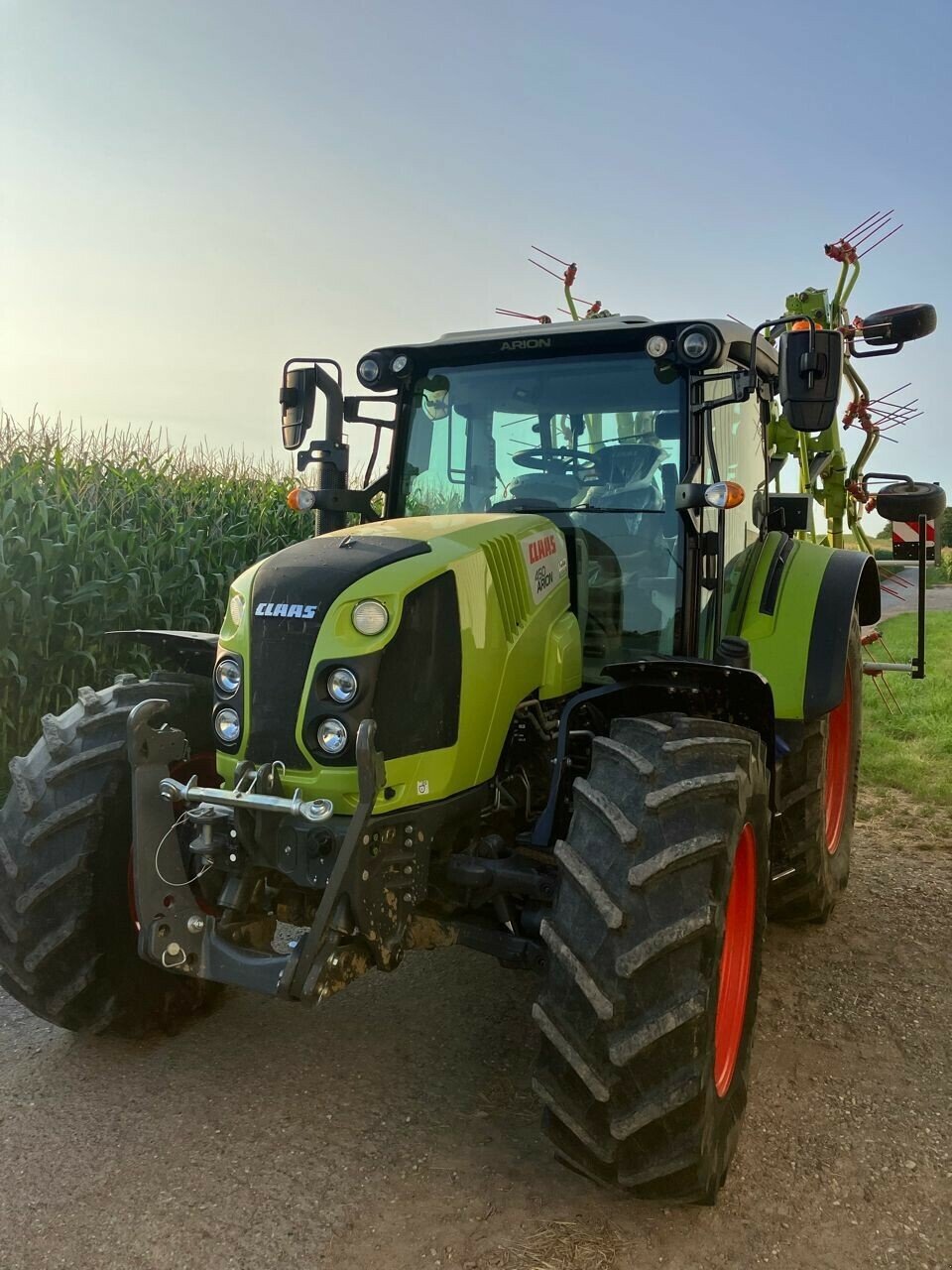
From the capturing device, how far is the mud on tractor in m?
2.58

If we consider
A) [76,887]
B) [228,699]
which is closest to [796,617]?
[228,699]

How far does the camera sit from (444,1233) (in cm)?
258

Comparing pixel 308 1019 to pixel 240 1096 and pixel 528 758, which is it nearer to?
pixel 240 1096

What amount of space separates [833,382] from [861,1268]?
96.3 inches

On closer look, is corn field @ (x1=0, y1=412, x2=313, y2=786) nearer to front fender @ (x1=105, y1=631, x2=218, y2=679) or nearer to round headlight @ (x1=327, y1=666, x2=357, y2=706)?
front fender @ (x1=105, y1=631, x2=218, y2=679)

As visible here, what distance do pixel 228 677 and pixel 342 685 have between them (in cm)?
43

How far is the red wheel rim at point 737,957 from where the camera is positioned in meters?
2.95

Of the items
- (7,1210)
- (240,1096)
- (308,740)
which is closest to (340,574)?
(308,740)

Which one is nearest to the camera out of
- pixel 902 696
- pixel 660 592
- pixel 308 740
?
pixel 308 740

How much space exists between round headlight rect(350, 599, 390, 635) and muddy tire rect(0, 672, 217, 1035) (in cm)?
95

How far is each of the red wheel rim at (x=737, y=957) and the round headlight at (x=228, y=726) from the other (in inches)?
57.5

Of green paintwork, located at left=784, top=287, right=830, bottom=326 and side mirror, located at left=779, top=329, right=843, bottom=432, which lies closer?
side mirror, located at left=779, top=329, right=843, bottom=432

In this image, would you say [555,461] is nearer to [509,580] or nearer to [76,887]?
[509,580]

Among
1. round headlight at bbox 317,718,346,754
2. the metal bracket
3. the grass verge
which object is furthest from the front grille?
the grass verge
